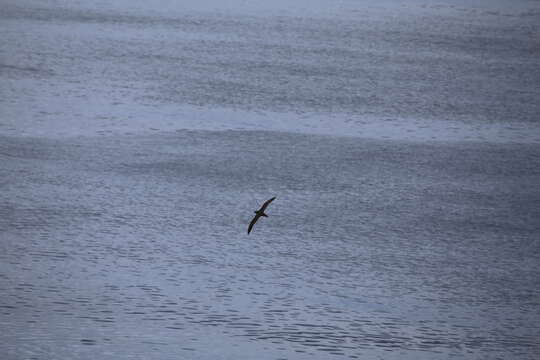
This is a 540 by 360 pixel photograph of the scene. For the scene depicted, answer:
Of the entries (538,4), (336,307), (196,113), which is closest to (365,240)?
(336,307)

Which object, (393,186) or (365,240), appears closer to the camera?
(365,240)

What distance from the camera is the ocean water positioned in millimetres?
5621

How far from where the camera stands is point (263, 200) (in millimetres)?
7773

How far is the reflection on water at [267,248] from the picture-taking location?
18.1 feet

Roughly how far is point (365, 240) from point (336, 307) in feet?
3.92

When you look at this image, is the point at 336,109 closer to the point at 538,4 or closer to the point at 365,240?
the point at 365,240

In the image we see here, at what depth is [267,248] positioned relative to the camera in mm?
6848

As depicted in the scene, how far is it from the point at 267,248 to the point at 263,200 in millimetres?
963

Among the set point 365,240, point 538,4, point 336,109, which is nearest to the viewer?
point 365,240

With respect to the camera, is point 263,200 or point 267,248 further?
point 263,200

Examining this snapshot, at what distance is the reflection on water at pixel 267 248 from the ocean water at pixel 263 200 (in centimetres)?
2

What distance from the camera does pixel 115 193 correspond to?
307 inches

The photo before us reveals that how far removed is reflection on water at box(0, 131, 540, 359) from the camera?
5523 millimetres

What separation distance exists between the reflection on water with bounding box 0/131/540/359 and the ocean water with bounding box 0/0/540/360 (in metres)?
0.02
